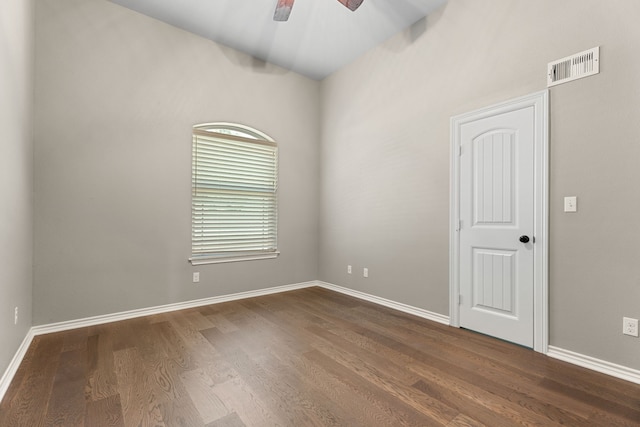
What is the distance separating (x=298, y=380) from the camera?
81.4 inches

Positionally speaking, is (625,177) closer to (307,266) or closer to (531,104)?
(531,104)

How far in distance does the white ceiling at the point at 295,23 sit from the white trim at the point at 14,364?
3.39 m

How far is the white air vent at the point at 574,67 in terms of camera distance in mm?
2271

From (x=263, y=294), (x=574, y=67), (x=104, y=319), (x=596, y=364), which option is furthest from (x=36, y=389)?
(x=574, y=67)

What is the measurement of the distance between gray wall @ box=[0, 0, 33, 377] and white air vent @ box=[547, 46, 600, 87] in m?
3.93

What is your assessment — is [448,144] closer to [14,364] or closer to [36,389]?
[36,389]

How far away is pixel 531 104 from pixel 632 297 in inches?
64.4

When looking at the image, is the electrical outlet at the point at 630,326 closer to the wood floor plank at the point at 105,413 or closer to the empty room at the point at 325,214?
the empty room at the point at 325,214

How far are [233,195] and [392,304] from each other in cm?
251

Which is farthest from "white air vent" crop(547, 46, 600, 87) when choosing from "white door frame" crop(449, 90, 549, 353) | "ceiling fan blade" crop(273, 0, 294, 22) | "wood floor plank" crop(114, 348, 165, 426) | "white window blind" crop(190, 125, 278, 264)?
"wood floor plank" crop(114, 348, 165, 426)

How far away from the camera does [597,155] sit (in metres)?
2.27

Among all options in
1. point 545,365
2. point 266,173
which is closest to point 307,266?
point 266,173

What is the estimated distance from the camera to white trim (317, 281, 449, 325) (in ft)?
10.7

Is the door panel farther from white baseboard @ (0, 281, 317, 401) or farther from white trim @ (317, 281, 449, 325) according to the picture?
white baseboard @ (0, 281, 317, 401)
